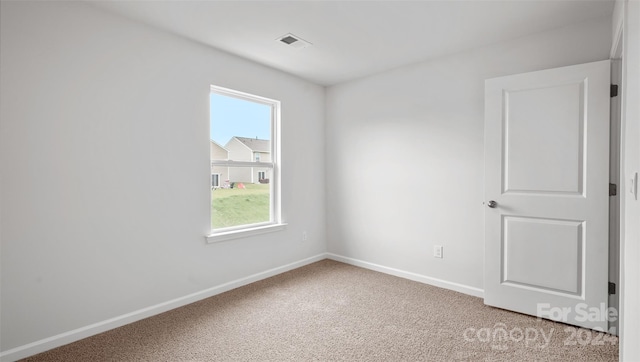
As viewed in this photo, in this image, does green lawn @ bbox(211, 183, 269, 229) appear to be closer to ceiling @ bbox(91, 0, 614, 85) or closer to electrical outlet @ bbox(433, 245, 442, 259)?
ceiling @ bbox(91, 0, 614, 85)

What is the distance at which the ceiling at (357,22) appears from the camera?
2314 millimetres

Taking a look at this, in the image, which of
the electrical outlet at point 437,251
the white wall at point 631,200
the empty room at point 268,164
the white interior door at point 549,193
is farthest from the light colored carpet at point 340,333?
the white wall at point 631,200

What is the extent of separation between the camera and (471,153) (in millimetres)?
3090

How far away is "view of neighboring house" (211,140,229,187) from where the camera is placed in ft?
10.5

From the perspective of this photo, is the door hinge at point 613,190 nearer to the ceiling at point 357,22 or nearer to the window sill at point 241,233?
the ceiling at point 357,22

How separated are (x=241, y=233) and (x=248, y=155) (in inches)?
33.7

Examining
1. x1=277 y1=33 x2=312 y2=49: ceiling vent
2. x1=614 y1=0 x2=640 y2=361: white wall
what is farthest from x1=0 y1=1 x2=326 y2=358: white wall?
x1=614 y1=0 x2=640 y2=361: white wall

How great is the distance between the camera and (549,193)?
2.52 metres

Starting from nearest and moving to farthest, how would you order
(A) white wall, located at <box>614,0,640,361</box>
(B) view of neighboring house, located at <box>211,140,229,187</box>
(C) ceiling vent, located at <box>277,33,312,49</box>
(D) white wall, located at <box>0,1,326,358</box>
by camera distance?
1. (A) white wall, located at <box>614,0,640,361</box>
2. (D) white wall, located at <box>0,1,326,358</box>
3. (C) ceiling vent, located at <box>277,33,312,49</box>
4. (B) view of neighboring house, located at <box>211,140,229,187</box>

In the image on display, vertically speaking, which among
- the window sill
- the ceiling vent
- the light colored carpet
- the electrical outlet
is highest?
the ceiling vent

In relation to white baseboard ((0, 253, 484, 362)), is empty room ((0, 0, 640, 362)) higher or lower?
higher

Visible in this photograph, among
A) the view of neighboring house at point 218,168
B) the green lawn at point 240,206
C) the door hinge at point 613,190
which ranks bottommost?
the green lawn at point 240,206

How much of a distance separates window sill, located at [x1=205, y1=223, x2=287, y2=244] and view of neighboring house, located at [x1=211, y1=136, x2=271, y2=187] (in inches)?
A: 19.7

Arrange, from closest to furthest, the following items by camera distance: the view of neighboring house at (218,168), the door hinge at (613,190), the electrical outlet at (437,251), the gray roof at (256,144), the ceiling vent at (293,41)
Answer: the door hinge at (613,190) < the ceiling vent at (293,41) < the view of neighboring house at (218,168) < the electrical outlet at (437,251) < the gray roof at (256,144)
